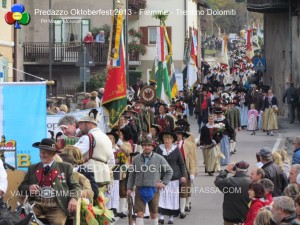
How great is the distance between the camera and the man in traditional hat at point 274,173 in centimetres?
1495

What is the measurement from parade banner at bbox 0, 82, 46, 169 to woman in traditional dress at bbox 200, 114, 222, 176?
10940 mm

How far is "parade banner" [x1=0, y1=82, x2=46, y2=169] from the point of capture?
573 inches

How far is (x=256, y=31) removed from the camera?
78.9 meters

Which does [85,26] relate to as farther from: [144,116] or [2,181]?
[2,181]

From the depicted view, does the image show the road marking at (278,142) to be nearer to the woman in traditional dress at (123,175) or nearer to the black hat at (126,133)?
the black hat at (126,133)

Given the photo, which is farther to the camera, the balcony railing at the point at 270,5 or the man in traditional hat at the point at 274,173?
the balcony railing at the point at 270,5

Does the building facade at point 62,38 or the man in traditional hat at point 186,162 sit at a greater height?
the building facade at point 62,38

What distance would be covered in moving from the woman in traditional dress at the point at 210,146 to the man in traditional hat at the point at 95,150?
31.9ft

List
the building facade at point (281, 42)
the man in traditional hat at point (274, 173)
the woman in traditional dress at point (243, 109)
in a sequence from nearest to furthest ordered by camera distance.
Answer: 1. the man in traditional hat at point (274, 173)
2. the woman in traditional dress at point (243, 109)
3. the building facade at point (281, 42)

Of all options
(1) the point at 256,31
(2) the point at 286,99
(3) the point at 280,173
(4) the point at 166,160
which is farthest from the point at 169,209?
(1) the point at 256,31

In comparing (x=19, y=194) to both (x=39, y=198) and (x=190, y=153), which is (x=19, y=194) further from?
(x=190, y=153)

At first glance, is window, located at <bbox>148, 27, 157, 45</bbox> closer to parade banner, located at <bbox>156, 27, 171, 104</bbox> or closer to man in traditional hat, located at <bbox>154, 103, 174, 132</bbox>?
parade banner, located at <bbox>156, 27, 171, 104</bbox>

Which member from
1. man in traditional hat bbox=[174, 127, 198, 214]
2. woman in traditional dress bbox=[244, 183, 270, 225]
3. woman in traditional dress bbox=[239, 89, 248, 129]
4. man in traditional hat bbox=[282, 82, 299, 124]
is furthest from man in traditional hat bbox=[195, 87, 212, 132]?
woman in traditional dress bbox=[244, 183, 270, 225]

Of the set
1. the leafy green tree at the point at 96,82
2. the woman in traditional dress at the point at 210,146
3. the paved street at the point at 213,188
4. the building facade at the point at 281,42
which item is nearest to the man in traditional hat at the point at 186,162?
the paved street at the point at 213,188
